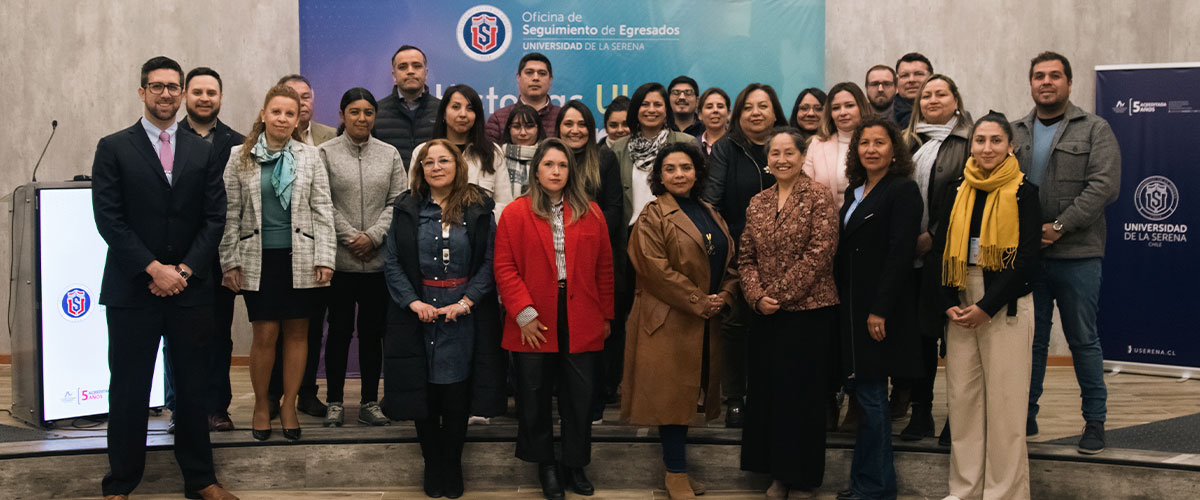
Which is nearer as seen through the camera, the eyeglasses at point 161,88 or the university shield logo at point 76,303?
the eyeglasses at point 161,88

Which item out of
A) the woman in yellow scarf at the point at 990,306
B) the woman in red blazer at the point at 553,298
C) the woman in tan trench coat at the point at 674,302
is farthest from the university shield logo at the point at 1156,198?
the woman in red blazer at the point at 553,298

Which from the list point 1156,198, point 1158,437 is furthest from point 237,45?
point 1156,198

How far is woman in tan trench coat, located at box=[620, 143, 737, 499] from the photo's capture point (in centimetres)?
396

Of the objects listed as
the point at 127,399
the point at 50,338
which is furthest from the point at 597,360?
the point at 50,338

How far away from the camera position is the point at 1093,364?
4082mm

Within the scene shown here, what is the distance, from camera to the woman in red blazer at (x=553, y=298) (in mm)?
3947

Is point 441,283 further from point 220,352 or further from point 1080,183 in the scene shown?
point 1080,183

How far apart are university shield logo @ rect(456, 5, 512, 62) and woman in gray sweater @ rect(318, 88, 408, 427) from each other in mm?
1794

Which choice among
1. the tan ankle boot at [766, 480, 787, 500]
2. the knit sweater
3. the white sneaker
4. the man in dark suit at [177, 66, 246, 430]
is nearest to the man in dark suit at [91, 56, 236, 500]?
the man in dark suit at [177, 66, 246, 430]

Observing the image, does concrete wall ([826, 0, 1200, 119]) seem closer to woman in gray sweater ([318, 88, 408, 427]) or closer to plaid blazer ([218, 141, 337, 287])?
woman in gray sweater ([318, 88, 408, 427])

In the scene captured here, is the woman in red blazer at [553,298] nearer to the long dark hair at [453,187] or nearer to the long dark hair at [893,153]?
the long dark hair at [453,187]

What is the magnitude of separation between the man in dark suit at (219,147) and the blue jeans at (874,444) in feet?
9.13

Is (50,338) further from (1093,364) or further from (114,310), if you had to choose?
(1093,364)

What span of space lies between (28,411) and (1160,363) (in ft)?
21.7
